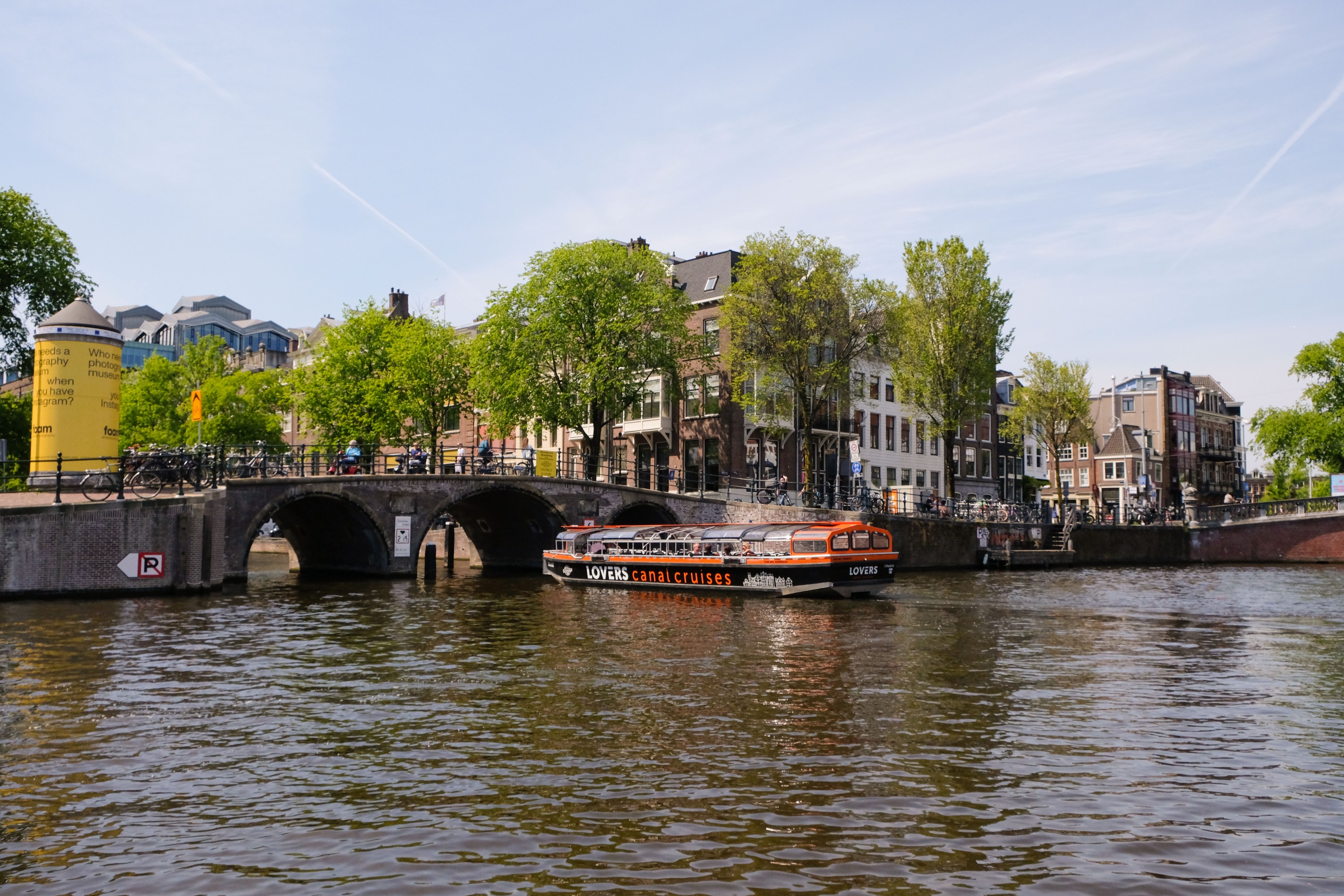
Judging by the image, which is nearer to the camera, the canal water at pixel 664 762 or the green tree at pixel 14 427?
the canal water at pixel 664 762

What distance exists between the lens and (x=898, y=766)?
11.2m

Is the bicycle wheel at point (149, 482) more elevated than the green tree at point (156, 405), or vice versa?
the green tree at point (156, 405)

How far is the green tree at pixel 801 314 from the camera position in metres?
51.5

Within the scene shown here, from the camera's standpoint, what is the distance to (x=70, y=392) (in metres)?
29.7

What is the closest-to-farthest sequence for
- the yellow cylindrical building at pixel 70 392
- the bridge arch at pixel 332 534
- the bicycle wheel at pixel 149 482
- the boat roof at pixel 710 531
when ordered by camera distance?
the yellow cylindrical building at pixel 70 392
the bicycle wheel at pixel 149 482
the boat roof at pixel 710 531
the bridge arch at pixel 332 534

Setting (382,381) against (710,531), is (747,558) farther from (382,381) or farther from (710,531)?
(382,381)

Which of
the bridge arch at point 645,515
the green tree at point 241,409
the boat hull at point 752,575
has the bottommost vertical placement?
the boat hull at point 752,575

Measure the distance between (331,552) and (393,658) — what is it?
27.9 metres

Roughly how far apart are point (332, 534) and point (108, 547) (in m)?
15.7

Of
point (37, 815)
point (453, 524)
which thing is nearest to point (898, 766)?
point (37, 815)

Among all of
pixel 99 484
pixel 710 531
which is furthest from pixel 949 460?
pixel 99 484

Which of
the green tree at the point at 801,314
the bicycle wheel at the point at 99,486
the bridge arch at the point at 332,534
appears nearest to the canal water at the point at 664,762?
the bicycle wheel at the point at 99,486

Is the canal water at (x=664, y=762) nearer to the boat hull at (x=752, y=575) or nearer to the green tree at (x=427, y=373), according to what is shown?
the boat hull at (x=752, y=575)

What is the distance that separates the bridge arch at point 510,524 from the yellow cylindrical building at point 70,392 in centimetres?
1542
